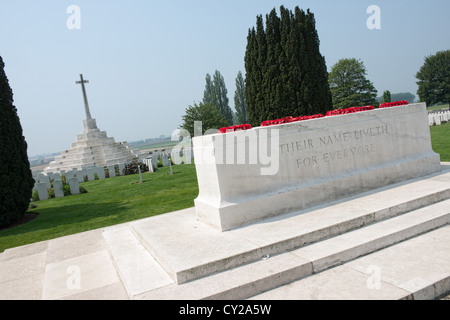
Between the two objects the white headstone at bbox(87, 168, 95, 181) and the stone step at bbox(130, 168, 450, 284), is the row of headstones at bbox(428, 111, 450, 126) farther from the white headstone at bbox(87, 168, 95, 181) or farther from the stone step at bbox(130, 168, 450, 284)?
the white headstone at bbox(87, 168, 95, 181)

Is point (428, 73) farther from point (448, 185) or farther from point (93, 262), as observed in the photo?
point (93, 262)

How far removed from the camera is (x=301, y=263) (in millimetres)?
3348

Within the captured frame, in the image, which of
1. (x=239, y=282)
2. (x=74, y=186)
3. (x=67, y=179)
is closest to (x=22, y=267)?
(x=239, y=282)

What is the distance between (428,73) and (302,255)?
173ft

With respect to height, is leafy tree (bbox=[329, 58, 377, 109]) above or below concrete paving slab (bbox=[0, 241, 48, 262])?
above

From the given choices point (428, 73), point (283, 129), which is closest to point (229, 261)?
point (283, 129)

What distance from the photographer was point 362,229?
4.06 meters

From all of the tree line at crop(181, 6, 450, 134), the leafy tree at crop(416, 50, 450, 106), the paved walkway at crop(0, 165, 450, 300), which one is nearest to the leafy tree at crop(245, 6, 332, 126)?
the tree line at crop(181, 6, 450, 134)

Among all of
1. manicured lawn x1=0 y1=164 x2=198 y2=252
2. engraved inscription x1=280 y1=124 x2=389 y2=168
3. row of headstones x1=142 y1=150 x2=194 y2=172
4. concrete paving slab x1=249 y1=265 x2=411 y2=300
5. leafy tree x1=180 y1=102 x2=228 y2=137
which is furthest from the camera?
leafy tree x1=180 y1=102 x2=228 y2=137

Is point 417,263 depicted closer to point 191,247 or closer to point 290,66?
point 191,247

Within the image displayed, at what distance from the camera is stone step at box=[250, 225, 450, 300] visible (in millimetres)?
2844

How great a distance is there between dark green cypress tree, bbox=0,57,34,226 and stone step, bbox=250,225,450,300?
742cm
